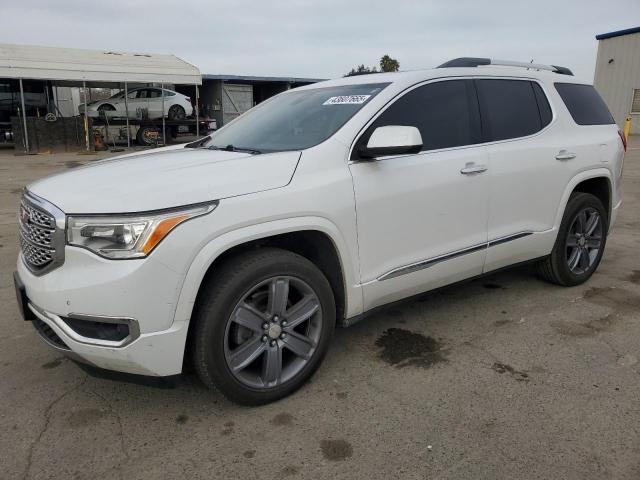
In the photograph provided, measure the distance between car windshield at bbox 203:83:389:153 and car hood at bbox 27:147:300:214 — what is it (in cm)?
30

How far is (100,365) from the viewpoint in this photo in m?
2.46

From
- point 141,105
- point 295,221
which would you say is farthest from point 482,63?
point 141,105

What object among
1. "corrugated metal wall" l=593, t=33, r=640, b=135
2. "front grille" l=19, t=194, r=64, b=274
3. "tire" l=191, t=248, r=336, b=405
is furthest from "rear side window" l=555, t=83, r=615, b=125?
"corrugated metal wall" l=593, t=33, r=640, b=135

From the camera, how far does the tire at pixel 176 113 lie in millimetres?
22750

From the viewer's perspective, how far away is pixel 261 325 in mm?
2713

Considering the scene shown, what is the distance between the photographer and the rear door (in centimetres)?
369

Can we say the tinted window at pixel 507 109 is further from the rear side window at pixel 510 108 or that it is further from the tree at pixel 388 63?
the tree at pixel 388 63

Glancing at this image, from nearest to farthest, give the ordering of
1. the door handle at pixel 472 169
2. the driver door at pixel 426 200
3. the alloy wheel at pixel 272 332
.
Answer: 1. the alloy wheel at pixel 272 332
2. the driver door at pixel 426 200
3. the door handle at pixel 472 169

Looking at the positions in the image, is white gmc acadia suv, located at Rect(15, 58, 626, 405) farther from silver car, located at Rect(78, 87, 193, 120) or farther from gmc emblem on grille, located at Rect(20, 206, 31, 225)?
silver car, located at Rect(78, 87, 193, 120)

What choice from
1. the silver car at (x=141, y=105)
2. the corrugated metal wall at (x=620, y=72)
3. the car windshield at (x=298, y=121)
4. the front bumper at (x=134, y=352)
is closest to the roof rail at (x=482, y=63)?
the car windshield at (x=298, y=121)

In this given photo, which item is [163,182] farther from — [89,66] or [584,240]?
[89,66]

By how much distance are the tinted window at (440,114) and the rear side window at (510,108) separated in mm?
115

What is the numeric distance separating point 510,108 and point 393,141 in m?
1.49

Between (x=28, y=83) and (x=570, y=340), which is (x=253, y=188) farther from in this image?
(x=28, y=83)
